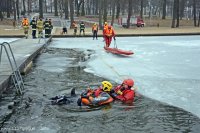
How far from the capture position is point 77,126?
30.6ft

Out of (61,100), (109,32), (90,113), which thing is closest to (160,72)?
(61,100)

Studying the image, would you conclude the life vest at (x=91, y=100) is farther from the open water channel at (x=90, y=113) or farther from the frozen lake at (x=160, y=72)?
the frozen lake at (x=160, y=72)

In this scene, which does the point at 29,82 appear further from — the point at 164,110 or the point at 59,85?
the point at 164,110

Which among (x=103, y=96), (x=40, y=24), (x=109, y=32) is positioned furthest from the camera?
(x=40, y=24)

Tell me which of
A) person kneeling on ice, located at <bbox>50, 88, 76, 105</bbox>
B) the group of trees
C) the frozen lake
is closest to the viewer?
person kneeling on ice, located at <bbox>50, 88, 76, 105</bbox>

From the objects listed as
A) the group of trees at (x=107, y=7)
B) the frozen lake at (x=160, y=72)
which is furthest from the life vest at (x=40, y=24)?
the group of trees at (x=107, y=7)

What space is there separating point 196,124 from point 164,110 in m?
1.37

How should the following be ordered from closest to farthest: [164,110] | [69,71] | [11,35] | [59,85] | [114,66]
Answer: [164,110] < [59,85] < [69,71] < [114,66] < [11,35]

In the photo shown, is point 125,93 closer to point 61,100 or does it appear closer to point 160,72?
point 61,100

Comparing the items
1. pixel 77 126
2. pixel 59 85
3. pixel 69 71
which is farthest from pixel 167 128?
pixel 69 71

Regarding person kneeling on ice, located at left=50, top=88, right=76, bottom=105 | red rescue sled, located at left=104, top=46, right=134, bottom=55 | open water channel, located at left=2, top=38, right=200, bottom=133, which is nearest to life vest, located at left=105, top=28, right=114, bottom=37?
red rescue sled, located at left=104, top=46, right=134, bottom=55

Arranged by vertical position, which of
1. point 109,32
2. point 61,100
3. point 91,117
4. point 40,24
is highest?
point 40,24

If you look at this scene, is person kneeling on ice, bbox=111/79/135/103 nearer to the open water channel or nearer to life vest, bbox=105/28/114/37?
the open water channel

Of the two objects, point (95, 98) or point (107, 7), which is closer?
point (95, 98)
